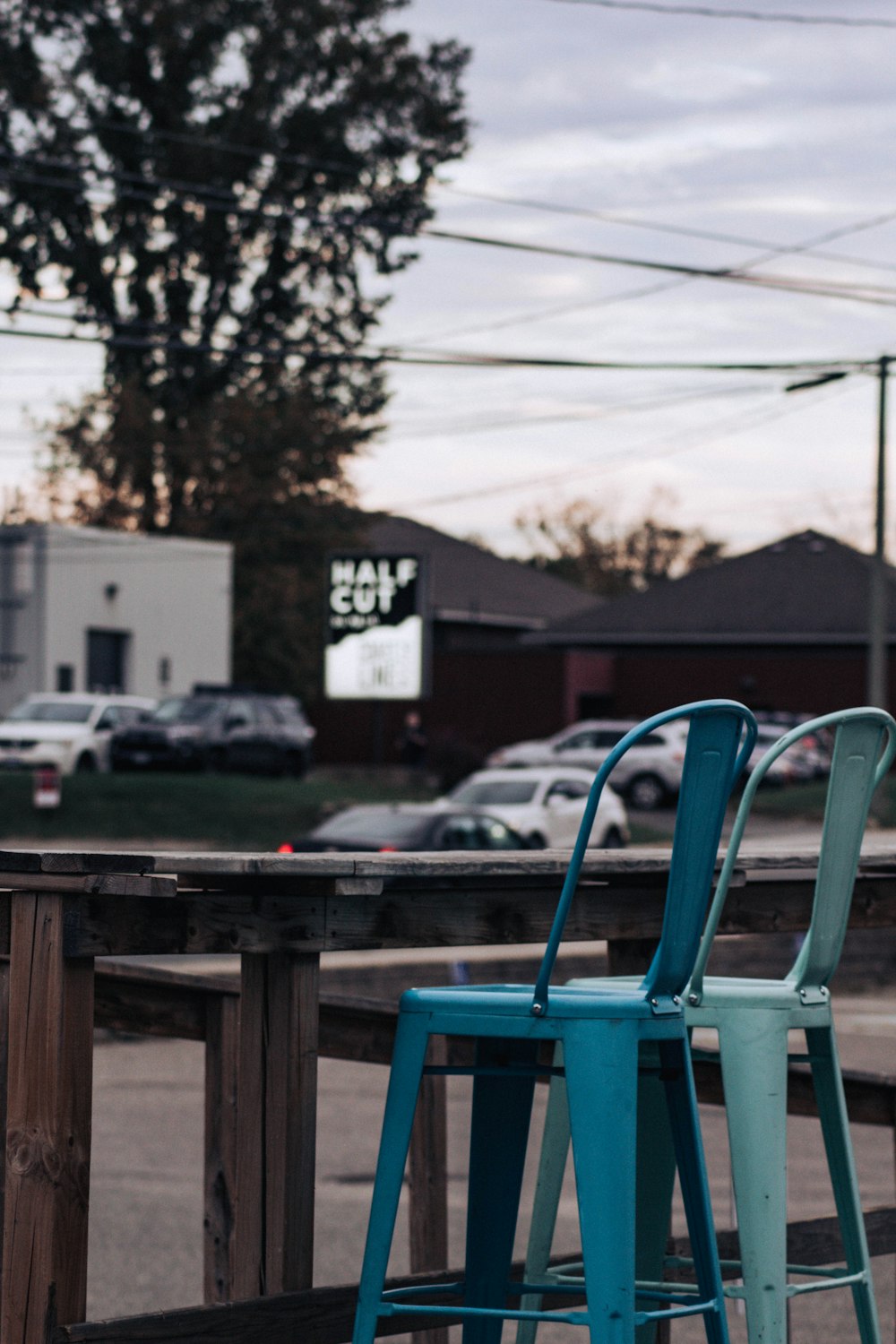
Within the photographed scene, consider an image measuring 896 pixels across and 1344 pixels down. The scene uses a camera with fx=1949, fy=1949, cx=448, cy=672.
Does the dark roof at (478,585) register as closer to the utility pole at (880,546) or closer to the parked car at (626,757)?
the parked car at (626,757)

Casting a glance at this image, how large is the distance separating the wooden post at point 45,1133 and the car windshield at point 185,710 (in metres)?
31.1

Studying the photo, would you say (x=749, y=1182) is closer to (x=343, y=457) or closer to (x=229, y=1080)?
(x=229, y=1080)

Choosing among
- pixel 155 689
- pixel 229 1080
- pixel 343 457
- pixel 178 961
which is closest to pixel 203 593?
pixel 155 689

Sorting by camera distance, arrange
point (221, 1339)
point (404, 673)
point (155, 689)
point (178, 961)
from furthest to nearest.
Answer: point (155, 689), point (404, 673), point (178, 961), point (221, 1339)

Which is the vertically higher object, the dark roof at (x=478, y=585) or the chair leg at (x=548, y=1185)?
the dark roof at (x=478, y=585)

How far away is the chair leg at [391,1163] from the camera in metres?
3.08

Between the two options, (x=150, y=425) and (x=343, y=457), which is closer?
(x=150, y=425)

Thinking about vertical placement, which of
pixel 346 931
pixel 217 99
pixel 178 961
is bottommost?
pixel 178 961

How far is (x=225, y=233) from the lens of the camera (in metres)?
47.8

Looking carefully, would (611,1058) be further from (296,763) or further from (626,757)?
(296,763)

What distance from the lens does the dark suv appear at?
109 feet

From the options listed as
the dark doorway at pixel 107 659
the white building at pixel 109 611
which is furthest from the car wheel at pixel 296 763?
the dark doorway at pixel 107 659

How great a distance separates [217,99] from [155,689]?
14452 millimetres

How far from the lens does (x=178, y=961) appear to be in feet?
57.6
